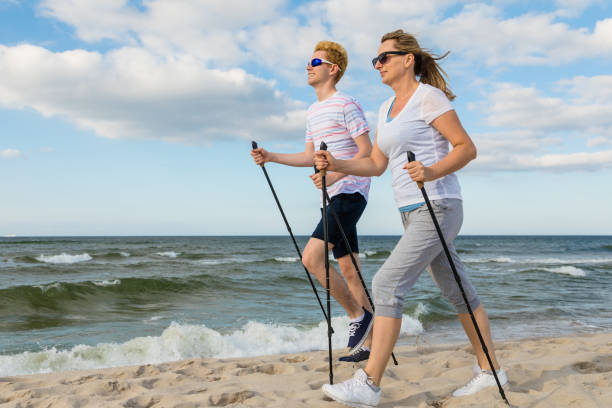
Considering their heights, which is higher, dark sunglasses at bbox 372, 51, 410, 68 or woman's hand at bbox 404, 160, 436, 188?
dark sunglasses at bbox 372, 51, 410, 68

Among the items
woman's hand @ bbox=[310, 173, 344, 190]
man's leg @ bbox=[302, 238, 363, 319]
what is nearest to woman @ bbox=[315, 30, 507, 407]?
woman's hand @ bbox=[310, 173, 344, 190]

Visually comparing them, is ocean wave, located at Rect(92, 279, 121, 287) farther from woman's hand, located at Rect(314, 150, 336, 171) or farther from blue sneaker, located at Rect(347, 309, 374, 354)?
woman's hand, located at Rect(314, 150, 336, 171)

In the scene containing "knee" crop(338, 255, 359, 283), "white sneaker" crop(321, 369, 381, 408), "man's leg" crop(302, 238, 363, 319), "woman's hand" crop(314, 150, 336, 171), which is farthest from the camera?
"knee" crop(338, 255, 359, 283)

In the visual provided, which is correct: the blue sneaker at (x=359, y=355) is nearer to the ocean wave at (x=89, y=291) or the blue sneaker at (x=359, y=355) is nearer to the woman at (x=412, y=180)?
the woman at (x=412, y=180)

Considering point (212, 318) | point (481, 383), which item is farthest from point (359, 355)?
point (212, 318)

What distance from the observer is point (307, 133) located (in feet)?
13.4

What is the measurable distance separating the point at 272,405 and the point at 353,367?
1.09 meters

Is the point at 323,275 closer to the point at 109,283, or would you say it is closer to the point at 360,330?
the point at 360,330

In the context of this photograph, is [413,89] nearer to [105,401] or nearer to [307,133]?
[307,133]

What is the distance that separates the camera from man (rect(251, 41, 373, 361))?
12.1 ft

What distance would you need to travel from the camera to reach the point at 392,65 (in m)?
2.91

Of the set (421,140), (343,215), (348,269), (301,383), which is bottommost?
(301,383)

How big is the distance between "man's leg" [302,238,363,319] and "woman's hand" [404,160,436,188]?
123 centimetres

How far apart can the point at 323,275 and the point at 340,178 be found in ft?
2.45
